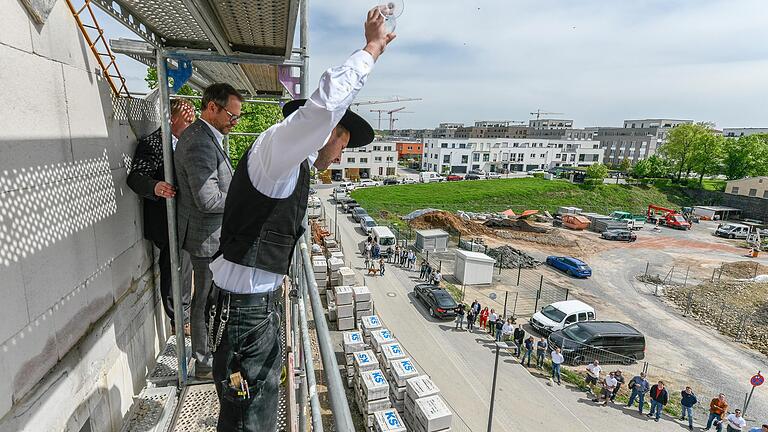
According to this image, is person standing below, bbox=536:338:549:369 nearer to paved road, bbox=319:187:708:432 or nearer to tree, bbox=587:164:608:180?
paved road, bbox=319:187:708:432

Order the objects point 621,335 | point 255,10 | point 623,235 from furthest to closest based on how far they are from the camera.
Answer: point 623,235 → point 621,335 → point 255,10

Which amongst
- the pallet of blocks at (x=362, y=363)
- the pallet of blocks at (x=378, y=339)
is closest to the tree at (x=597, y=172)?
the pallet of blocks at (x=378, y=339)

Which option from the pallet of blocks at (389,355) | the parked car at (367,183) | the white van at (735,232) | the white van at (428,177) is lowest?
the white van at (735,232)

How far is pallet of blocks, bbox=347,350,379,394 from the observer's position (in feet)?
36.7

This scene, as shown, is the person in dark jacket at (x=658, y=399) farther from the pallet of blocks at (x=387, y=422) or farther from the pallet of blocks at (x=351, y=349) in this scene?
the pallet of blocks at (x=351, y=349)

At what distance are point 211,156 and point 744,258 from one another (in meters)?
45.7

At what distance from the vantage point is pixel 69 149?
2.49 m

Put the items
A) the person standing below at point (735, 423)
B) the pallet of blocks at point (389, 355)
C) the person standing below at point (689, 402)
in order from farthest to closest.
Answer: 1. the person standing below at point (689, 402)
2. the pallet of blocks at point (389, 355)
3. the person standing below at point (735, 423)

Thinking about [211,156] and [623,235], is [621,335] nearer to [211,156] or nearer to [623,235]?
[211,156]

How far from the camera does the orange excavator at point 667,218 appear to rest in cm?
4394

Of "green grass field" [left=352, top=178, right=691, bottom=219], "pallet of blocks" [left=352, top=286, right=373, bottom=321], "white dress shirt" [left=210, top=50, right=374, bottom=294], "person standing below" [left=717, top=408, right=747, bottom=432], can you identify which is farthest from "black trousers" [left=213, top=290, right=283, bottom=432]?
"green grass field" [left=352, top=178, right=691, bottom=219]

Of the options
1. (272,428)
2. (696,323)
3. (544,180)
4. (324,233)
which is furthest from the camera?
(544,180)

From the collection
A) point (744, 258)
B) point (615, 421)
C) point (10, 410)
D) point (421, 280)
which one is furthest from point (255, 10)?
point (744, 258)

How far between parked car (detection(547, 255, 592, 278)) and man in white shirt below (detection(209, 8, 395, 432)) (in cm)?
2794
